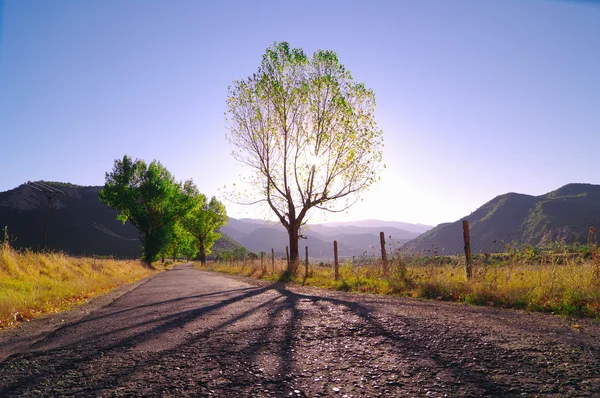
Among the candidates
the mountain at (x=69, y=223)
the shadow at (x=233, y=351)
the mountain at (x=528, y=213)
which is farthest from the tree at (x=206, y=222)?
the shadow at (x=233, y=351)

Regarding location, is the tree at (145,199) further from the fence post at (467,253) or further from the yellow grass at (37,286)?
the fence post at (467,253)

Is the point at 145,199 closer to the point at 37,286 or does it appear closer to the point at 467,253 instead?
the point at 37,286

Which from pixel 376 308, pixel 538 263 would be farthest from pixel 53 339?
pixel 538 263

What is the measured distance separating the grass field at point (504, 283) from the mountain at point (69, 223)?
9636cm

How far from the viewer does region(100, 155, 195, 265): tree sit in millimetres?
42375

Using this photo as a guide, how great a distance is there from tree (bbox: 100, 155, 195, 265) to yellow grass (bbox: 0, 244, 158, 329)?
26943 millimetres

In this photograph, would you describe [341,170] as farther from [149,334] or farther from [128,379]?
[128,379]

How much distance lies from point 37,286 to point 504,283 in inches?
493

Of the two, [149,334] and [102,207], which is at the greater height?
[102,207]

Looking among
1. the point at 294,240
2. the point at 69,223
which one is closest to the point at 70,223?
the point at 69,223

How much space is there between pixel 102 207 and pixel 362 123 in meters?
116

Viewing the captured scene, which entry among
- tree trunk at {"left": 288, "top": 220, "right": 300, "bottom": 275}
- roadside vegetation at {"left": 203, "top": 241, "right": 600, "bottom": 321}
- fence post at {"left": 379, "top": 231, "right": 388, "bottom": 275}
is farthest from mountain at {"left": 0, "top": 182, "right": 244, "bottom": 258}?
roadside vegetation at {"left": 203, "top": 241, "right": 600, "bottom": 321}

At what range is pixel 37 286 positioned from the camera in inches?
403

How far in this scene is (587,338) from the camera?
3912 mm
